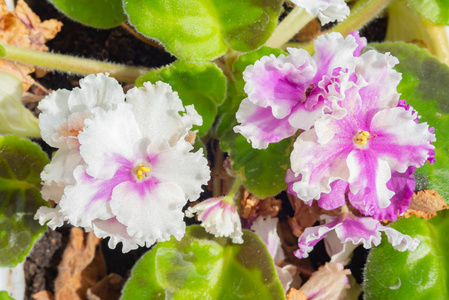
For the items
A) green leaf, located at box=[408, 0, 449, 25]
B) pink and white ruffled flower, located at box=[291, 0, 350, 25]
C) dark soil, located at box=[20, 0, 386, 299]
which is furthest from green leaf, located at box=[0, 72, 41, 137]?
green leaf, located at box=[408, 0, 449, 25]

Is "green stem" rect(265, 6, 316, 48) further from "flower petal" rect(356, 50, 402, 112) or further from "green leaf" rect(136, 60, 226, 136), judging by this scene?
"flower petal" rect(356, 50, 402, 112)

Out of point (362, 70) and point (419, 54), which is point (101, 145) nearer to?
point (362, 70)

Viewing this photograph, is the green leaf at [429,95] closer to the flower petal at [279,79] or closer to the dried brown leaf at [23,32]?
the flower petal at [279,79]

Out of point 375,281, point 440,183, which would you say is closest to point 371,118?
point 440,183

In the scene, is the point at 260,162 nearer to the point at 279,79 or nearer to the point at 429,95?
the point at 279,79

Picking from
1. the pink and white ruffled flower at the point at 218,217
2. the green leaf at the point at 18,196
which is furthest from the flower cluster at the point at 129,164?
the green leaf at the point at 18,196

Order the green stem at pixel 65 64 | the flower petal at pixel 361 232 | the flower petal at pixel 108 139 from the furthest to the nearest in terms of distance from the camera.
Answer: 1. the green stem at pixel 65 64
2. the flower petal at pixel 361 232
3. the flower petal at pixel 108 139

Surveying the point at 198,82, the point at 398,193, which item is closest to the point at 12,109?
the point at 198,82

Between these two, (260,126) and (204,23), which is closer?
(260,126)
